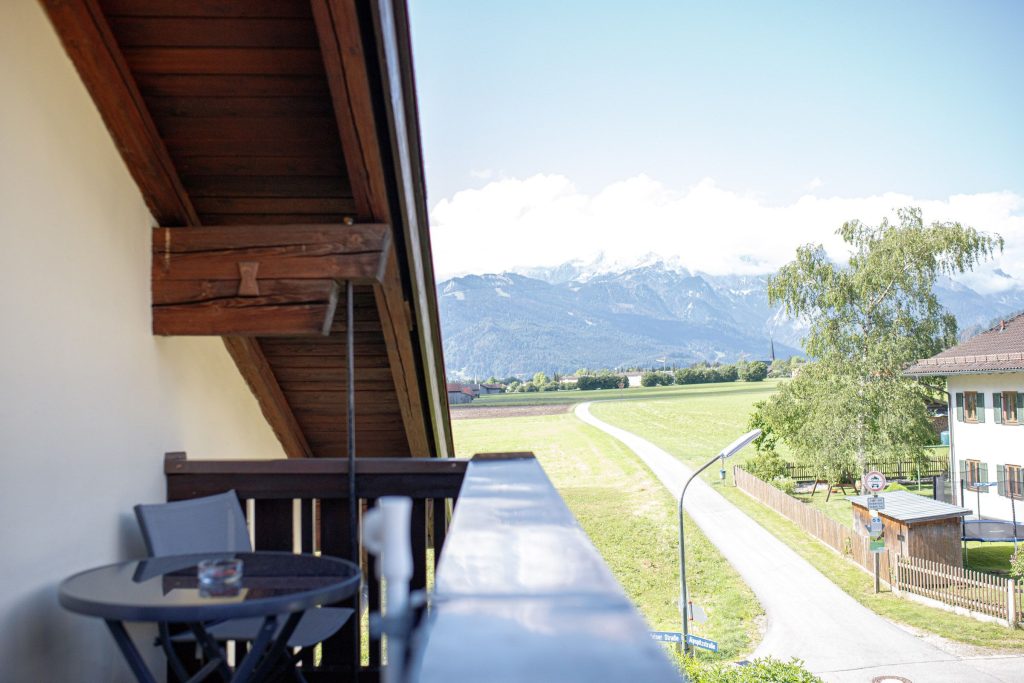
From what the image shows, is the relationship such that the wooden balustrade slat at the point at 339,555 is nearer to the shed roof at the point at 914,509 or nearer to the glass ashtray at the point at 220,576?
the glass ashtray at the point at 220,576

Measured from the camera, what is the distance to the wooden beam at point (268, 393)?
11.0 feet

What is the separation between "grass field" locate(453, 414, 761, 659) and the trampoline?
4.54 m

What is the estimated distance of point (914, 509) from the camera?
15.0 meters

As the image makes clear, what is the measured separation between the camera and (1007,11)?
327 feet

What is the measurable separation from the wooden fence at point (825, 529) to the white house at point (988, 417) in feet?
7.52

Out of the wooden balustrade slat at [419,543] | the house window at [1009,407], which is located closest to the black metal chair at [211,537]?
the wooden balustrade slat at [419,543]

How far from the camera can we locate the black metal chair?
209 centimetres

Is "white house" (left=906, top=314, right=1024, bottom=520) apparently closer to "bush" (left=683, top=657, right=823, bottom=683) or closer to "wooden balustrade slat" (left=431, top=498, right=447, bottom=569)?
"bush" (left=683, top=657, right=823, bottom=683)

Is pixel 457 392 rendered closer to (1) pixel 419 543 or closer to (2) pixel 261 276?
(2) pixel 261 276

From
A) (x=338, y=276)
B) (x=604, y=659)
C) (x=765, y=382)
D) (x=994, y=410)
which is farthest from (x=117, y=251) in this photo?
(x=765, y=382)

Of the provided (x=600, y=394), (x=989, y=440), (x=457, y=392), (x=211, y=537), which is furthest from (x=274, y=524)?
(x=600, y=394)

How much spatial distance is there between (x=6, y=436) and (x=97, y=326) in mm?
468

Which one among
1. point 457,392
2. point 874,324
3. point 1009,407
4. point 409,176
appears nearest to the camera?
point 409,176

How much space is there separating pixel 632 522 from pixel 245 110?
103ft
